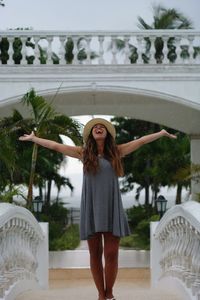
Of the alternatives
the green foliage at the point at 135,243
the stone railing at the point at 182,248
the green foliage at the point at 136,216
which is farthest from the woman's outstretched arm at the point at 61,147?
the green foliage at the point at 136,216

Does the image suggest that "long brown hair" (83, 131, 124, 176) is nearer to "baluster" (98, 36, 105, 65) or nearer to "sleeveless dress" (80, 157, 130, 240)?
"sleeveless dress" (80, 157, 130, 240)

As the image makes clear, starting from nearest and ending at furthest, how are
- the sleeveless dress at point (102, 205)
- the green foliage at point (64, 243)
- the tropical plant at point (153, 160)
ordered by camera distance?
the sleeveless dress at point (102, 205), the green foliage at point (64, 243), the tropical plant at point (153, 160)

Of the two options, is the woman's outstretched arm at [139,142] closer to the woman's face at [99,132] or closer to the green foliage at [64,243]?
the woman's face at [99,132]

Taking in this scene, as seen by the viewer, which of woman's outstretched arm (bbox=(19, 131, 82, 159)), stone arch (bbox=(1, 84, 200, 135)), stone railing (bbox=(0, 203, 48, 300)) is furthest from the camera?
stone arch (bbox=(1, 84, 200, 135))

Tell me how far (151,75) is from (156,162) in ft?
24.9

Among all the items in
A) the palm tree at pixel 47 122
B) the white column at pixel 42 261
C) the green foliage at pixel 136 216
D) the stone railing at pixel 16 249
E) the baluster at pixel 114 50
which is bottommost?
the green foliage at pixel 136 216

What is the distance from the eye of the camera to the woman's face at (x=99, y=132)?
3824 mm

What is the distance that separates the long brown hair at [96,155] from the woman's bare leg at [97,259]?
423 mm

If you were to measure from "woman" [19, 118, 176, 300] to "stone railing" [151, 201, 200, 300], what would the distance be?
0.50m

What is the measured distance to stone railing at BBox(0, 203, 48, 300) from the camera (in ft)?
14.1

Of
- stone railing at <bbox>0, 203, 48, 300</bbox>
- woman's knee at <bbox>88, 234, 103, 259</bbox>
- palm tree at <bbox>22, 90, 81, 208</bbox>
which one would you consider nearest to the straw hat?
woman's knee at <bbox>88, 234, 103, 259</bbox>

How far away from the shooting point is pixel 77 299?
14.8 ft

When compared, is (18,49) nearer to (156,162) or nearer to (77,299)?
(156,162)

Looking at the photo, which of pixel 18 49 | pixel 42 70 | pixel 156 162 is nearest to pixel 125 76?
pixel 42 70
